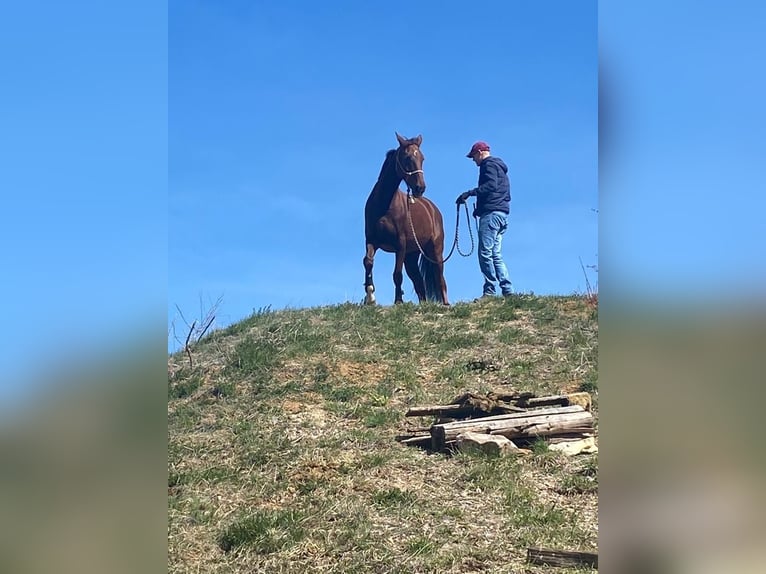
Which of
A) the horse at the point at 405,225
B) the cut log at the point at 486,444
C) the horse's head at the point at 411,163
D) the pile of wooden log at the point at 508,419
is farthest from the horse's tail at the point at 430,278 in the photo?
the cut log at the point at 486,444

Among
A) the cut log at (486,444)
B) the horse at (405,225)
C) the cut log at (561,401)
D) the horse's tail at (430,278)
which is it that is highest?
the horse at (405,225)

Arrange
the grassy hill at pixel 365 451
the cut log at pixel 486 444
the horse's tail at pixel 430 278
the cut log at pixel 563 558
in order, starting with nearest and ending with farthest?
the cut log at pixel 563 558 → the grassy hill at pixel 365 451 → the cut log at pixel 486 444 → the horse's tail at pixel 430 278

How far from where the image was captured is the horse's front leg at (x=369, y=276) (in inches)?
406

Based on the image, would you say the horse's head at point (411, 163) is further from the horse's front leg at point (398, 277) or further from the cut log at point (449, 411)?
the cut log at point (449, 411)

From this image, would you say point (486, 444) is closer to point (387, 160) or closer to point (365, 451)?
point (365, 451)

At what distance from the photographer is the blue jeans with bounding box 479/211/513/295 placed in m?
9.82

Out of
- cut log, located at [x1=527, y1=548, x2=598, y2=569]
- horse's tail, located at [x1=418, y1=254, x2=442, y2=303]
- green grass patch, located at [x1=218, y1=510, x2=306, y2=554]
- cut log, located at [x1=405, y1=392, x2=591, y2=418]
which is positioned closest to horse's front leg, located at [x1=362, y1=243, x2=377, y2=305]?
horse's tail, located at [x1=418, y1=254, x2=442, y2=303]

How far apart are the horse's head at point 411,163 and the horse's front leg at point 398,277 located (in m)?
0.97

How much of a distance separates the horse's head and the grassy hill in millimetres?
1760

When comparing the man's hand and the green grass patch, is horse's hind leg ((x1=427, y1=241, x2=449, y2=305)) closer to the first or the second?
the man's hand
